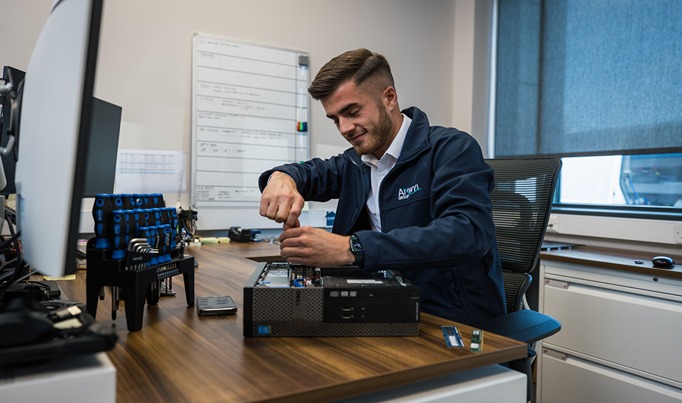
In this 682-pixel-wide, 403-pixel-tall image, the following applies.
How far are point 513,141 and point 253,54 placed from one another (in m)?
1.81

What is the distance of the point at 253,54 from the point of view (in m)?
2.88

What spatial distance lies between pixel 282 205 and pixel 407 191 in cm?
37

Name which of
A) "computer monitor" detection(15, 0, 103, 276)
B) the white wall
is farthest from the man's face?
the white wall

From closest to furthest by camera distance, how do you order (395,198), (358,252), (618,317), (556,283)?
(358,252), (395,198), (618,317), (556,283)

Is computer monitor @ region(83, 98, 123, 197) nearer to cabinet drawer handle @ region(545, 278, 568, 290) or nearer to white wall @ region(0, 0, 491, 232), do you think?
white wall @ region(0, 0, 491, 232)

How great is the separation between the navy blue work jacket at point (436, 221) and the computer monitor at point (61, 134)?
55 cm

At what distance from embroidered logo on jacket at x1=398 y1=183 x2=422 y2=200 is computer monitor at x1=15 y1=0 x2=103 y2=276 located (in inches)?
35.4

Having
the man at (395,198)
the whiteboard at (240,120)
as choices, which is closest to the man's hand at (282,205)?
the man at (395,198)

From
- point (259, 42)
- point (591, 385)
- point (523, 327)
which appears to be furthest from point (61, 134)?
point (259, 42)

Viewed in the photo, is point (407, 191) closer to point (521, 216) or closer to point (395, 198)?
point (395, 198)

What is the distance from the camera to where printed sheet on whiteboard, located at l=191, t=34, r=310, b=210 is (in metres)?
2.73

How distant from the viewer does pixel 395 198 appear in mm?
1407

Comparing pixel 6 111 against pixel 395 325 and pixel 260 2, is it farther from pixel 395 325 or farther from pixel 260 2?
pixel 260 2

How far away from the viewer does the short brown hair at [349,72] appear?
144 cm
